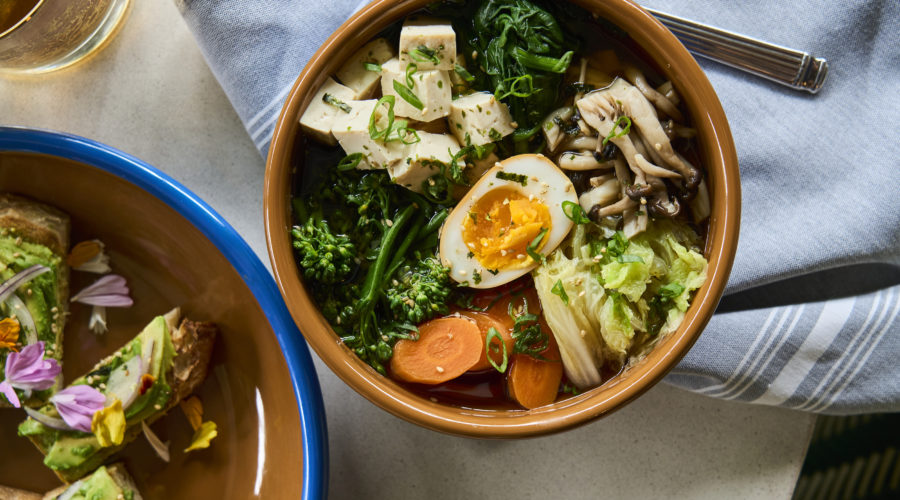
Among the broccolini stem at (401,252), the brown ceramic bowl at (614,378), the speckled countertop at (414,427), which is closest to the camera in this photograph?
the brown ceramic bowl at (614,378)

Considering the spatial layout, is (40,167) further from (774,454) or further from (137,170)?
(774,454)

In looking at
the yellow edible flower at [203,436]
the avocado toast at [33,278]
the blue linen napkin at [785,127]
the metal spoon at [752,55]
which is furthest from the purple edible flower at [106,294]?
the metal spoon at [752,55]

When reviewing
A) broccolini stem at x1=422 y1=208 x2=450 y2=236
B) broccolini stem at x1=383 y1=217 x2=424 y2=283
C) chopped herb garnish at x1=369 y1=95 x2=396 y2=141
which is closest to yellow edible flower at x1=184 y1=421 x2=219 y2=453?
broccolini stem at x1=383 y1=217 x2=424 y2=283

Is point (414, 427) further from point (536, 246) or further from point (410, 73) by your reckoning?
point (410, 73)

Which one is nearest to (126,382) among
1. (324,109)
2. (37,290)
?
(37,290)

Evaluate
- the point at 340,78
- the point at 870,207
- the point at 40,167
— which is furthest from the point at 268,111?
the point at 870,207

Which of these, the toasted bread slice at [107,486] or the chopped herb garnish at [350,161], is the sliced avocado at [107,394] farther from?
the chopped herb garnish at [350,161]
